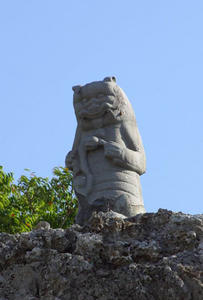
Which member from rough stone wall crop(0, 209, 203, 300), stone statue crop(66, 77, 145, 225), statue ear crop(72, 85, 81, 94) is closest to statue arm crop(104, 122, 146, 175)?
stone statue crop(66, 77, 145, 225)

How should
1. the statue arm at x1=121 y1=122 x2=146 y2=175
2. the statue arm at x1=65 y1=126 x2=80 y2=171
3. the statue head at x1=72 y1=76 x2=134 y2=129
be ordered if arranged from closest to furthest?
Answer: the statue arm at x1=121 y1=122 x2=146 y2=175 → the statue head at x1=72 y1=76 x2=134 y2=129 → the statue arm at x1=65 y1=126 x2=80 y2=171

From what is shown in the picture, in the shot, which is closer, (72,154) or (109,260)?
(109,260)

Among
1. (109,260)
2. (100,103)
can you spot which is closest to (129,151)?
(100,103)

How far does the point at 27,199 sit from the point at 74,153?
7634 mm

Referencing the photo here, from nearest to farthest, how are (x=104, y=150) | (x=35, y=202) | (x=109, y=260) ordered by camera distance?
(x=109, y=260) < (x=104, y=150) < (x=35, y=202)

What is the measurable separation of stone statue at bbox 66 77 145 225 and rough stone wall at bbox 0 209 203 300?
481 centimetres

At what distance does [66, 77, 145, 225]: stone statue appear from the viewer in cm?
1067

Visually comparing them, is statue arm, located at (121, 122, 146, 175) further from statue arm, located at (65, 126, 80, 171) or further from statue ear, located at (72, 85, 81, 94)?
statue ear, located at (72, 85, 81, 94)

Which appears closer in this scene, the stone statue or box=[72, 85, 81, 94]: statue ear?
the stone statue

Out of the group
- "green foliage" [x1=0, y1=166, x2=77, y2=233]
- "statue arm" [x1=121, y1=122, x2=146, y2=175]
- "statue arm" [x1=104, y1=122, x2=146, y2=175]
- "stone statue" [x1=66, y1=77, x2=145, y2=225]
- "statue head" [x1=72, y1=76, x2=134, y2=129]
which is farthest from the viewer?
"green foliage" [x1=0, y1=166, x2=77, y2=233]

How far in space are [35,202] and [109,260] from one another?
44.5 ft

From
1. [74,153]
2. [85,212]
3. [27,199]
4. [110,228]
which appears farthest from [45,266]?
[27,199]

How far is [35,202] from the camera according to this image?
1883cm

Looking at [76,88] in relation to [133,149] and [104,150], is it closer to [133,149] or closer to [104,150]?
[104,150]
